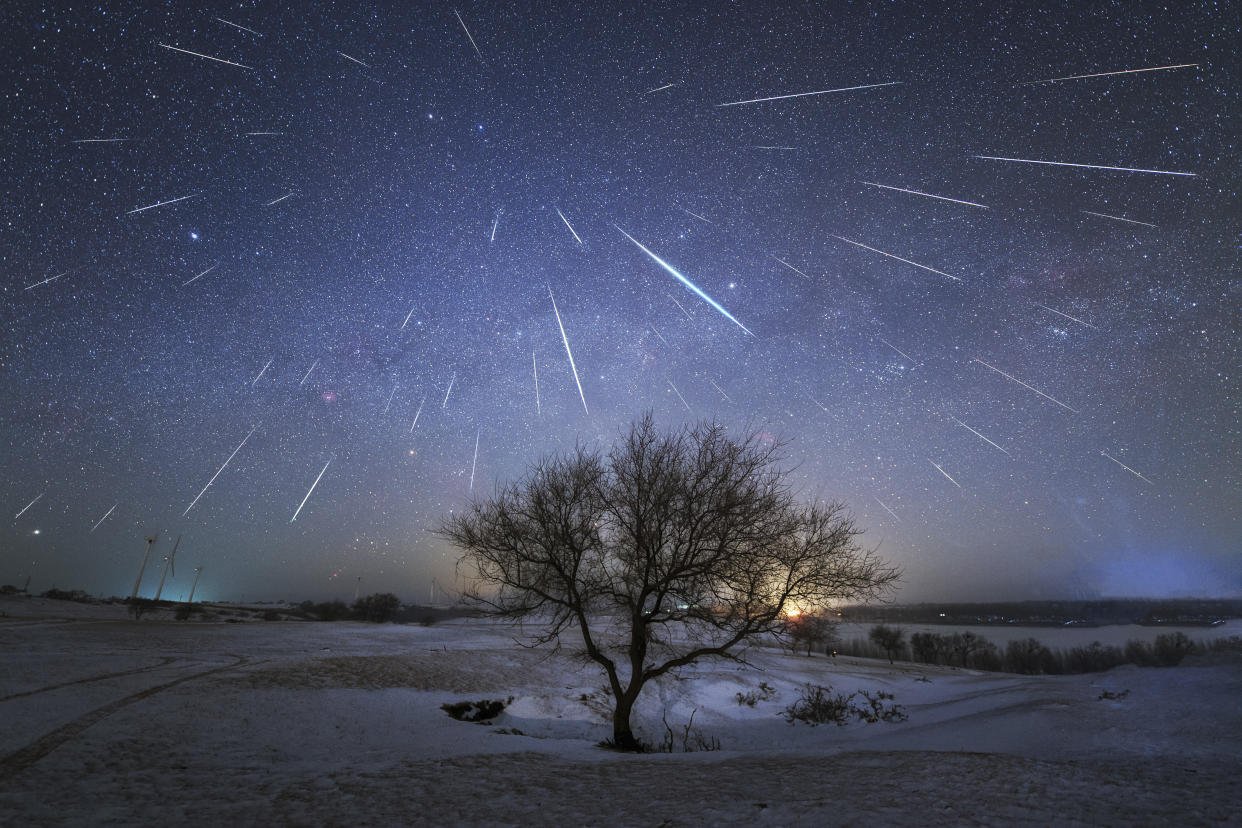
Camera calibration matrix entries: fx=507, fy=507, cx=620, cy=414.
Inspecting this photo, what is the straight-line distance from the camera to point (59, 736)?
31.7 feet

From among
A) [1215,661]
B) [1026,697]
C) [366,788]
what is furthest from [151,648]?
[1215,661]


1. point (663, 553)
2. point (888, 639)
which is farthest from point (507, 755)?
point (888, 639)

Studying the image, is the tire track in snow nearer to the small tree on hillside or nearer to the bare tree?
the bare tree

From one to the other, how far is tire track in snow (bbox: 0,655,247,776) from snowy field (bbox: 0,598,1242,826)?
76 mm

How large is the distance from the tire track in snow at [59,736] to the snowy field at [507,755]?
0.08 metres

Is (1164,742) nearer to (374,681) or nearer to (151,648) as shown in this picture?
(374,681)

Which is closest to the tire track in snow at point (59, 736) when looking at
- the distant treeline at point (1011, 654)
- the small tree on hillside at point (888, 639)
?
the distant treeline at point (1011, 654)

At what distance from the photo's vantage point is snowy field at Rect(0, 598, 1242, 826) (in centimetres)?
587

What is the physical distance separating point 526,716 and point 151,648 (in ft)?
63.7

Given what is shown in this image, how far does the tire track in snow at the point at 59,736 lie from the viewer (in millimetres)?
8006

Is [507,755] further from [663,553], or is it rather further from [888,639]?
[888,639]

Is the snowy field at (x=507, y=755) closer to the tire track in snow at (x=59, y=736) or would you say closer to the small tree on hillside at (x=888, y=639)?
the tire track in snow at (x=59, y=736)

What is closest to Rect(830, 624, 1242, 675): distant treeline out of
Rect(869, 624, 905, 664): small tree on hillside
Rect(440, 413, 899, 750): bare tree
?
Rect(869, 624, 905, 664): small tree on hillside

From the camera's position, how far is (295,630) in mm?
39500
